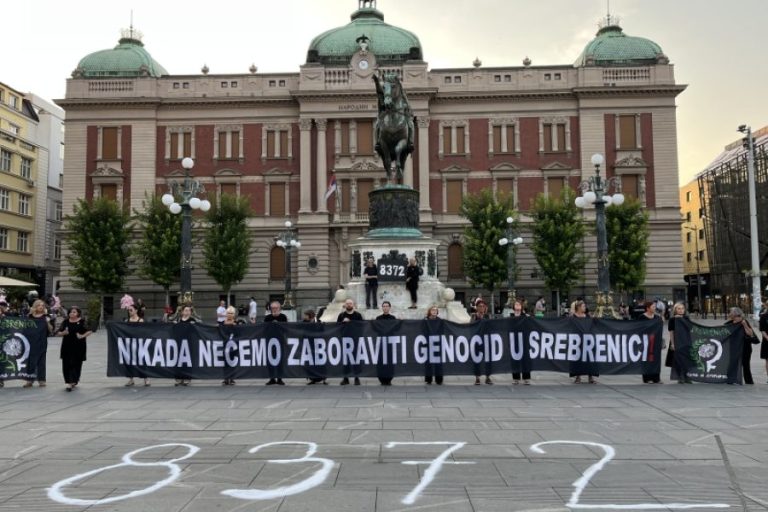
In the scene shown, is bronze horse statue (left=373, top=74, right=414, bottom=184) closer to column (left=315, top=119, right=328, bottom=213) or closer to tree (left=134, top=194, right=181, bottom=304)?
tree (left=134, top=194, right=181, bottom=304)

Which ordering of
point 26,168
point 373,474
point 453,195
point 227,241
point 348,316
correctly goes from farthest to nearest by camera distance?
1. point 26,168
2. point 453,195
3. point 227,241
4. point 348,316
5. point 373,474

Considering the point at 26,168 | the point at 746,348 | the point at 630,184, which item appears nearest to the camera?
the point at 746,348

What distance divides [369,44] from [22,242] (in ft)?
117

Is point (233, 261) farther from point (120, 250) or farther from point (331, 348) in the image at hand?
point (331, 348)

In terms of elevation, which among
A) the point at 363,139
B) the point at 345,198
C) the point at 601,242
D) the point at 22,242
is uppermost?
the point at 363,139

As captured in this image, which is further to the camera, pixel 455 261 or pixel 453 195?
pixel 453 195

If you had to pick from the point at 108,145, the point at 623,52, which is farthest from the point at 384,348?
the point at 623,52

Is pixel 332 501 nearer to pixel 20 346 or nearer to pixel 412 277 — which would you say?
pixel 20 346

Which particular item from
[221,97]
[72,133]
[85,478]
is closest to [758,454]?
[85,478]

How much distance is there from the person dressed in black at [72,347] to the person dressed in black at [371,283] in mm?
9164

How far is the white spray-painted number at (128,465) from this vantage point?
226 inches

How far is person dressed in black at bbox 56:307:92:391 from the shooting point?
1312cm

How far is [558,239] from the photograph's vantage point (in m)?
44.5

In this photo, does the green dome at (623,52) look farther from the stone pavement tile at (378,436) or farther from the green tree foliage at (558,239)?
the stone pavement tile at (378,436)
